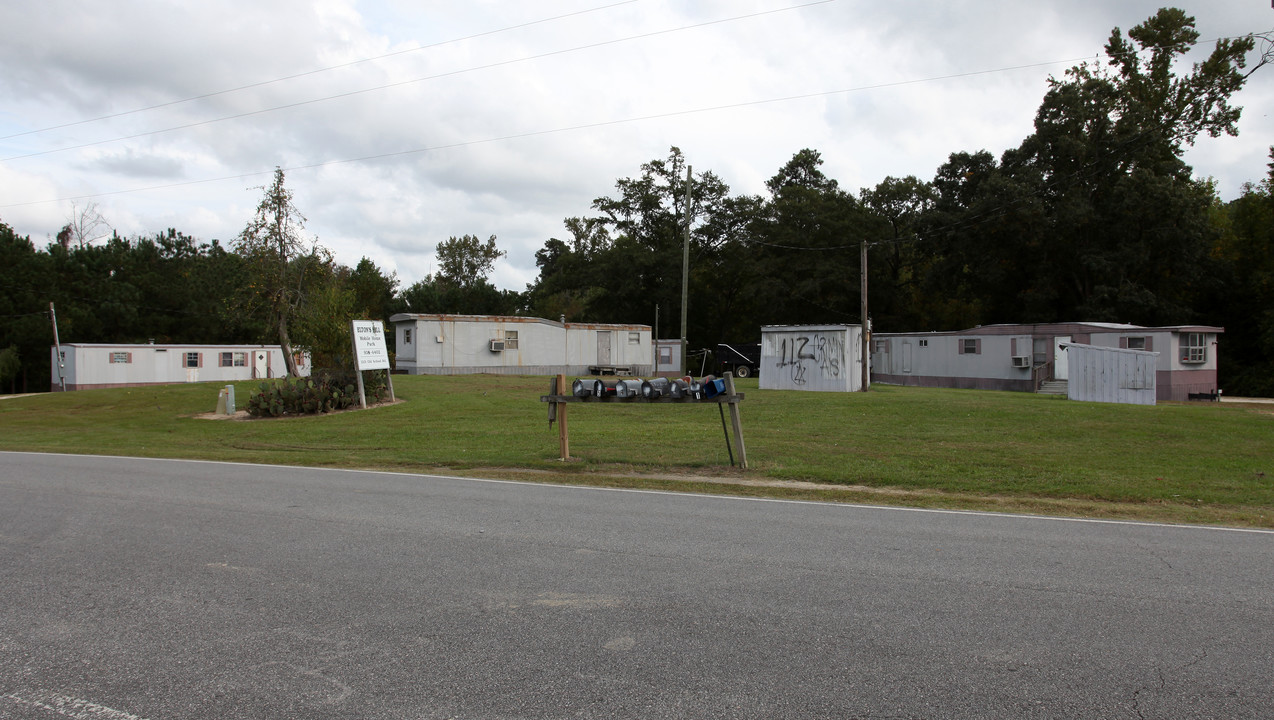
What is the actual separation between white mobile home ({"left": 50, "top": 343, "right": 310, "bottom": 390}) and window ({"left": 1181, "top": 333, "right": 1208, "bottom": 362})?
124 feet

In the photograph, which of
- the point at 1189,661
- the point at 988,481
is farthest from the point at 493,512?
the point at 988,481

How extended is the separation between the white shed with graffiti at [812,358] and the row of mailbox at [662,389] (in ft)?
51.1

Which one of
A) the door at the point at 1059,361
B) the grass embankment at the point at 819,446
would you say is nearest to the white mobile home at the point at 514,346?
the grass embankment at the point at 819,446

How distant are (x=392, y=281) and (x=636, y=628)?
7455cm

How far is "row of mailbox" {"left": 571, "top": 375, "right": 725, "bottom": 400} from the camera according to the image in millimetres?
12039

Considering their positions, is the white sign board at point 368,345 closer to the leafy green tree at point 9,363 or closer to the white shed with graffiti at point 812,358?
the white shed with graffiti at point 812,358

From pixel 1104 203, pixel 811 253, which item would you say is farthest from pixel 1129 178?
pixel 811 253

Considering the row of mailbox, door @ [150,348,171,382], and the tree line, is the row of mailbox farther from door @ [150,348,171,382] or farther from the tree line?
door @ [150,348,171,382]

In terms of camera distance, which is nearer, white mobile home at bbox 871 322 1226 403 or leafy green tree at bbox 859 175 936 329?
white mobile home at bbox 871 322 1226 403

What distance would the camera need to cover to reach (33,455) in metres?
15.2

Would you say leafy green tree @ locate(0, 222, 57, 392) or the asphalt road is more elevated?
leafy green tree @ locate(0, 222, 57, 392)

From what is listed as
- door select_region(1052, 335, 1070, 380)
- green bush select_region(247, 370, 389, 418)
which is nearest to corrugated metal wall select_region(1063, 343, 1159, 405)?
door select_region(1052, 335, 1070, 380)

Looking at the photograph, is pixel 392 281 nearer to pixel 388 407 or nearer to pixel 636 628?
pixel 388 407

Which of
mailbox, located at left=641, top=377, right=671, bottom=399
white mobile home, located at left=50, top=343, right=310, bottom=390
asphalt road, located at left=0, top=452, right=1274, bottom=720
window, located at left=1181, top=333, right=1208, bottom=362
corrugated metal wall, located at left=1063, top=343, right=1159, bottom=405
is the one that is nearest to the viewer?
→ asphalt road, located at left=0, top=452, right=1274, bottom=720
